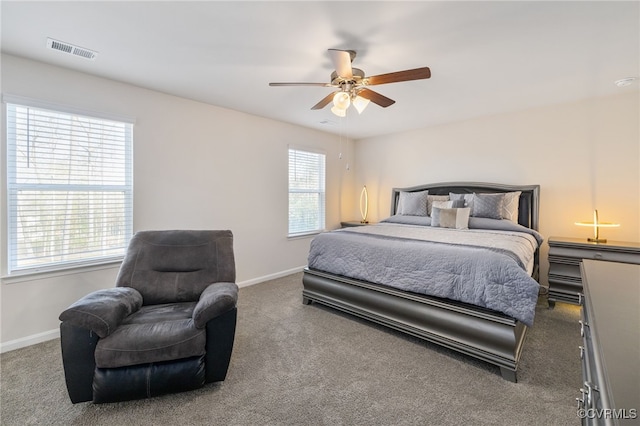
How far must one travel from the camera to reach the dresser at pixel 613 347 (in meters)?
0.58

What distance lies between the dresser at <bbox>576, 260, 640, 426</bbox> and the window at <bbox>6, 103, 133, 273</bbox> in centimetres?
372

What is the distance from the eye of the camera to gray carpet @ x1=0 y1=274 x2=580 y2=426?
1679mm

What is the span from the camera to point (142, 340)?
67.6 inches

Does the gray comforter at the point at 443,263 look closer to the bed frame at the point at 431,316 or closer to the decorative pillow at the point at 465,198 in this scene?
the bed frame at the point at 431,316

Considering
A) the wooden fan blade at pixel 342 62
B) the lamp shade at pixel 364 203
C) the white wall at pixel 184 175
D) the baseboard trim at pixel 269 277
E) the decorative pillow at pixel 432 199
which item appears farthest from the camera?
the lamp shade at pixel 364 203

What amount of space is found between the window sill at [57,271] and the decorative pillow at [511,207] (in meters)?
4.74

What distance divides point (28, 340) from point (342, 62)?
363 centimetres

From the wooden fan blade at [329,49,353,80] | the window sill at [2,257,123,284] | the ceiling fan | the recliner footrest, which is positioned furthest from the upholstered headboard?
the window sill at [2,257,123,284]

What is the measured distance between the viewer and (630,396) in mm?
582

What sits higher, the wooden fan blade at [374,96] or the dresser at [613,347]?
the wooden fan blade at [374,96]

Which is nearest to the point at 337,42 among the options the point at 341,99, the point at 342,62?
the point at 342,62

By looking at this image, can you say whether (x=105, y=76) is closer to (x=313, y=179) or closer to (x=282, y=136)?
(x=282, y=136)

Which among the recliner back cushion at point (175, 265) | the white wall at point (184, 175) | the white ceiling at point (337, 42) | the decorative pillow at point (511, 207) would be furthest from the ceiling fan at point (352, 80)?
the decorative pillow at point (511, 207)

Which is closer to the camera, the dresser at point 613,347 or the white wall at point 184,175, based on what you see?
the dresser at point 613,347
